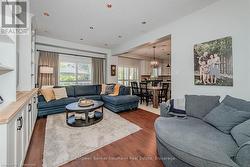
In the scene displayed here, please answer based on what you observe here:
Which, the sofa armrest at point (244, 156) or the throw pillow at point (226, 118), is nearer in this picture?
the sofa armrest at point (244, 156)

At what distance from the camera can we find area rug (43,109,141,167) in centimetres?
183

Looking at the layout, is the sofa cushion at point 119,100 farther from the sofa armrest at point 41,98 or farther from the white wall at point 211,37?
the sofa armrest at point 41,98

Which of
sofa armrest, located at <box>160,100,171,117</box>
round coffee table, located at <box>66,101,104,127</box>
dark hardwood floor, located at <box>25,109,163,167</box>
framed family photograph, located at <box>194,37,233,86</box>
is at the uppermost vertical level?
framed family photograph, located at <box>194,37,233,86</box>

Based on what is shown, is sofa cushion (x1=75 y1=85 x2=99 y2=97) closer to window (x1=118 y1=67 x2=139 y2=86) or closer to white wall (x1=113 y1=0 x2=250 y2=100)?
window (x1=118 y1=67 x2=139 y2=86)

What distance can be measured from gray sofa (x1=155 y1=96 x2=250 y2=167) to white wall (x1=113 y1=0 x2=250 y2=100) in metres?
0.74

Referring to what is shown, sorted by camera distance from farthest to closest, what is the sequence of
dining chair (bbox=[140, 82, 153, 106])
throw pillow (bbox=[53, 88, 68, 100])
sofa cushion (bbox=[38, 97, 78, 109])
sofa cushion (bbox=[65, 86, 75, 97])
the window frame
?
the window frame, dining chair (bbox=[140, 82, 153, 106]), sofa cushion (bbox=[65, 86, 75, 97]), throw pillow (bbox=[53, 88, 68, 100]), sofa cushion (bbox=[38, 97, 78, 109])

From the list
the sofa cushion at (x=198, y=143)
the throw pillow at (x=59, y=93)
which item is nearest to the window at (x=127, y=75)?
the throw pillow at (x=59, y=93)

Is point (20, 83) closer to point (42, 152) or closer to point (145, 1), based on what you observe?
point (42, 152)

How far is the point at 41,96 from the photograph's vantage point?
3801mm

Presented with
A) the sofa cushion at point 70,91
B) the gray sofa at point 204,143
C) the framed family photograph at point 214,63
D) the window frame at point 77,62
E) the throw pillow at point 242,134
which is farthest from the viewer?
the window frame at point 77,62

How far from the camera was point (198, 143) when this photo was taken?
129 centimetres

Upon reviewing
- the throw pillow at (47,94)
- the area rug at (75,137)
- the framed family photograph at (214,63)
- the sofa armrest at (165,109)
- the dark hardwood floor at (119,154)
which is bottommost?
the dark hardwood floor at (119,154)

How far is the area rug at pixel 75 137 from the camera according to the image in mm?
1832

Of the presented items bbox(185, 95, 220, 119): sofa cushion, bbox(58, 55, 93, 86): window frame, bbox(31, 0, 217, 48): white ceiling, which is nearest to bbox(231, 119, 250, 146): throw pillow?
bbox(185, 95, 220, 119): sofa cushion
